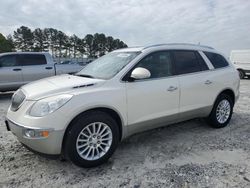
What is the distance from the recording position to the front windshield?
151 inches

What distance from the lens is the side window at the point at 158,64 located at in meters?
3.98

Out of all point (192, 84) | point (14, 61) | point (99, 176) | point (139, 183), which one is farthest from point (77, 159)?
point (14, 61)

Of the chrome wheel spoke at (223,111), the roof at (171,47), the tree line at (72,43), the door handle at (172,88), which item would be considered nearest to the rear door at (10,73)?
the roof at (171,47)

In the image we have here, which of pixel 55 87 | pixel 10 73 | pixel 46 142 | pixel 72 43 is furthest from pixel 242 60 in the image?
pixel 72 43

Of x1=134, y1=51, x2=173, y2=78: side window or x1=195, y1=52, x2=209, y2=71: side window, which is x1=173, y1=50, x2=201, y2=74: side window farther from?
x1=134, y1=51, x2=173, y2=78: side window

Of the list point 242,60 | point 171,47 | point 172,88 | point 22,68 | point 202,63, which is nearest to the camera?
point 172,88

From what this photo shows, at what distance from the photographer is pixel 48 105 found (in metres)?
3.07

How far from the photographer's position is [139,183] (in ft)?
9.86

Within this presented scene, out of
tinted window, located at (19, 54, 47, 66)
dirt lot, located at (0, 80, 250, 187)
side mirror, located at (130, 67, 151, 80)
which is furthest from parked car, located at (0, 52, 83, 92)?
side mirror, located at (130, 67, 151, 80)

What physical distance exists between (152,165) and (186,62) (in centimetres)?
208

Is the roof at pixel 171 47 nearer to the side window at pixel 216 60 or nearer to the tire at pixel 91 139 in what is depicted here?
the side window at pixel 216 60

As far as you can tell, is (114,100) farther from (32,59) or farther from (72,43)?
(72,43)

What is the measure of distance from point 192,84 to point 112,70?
1.55 metres

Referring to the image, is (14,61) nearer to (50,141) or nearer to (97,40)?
(50,141)
